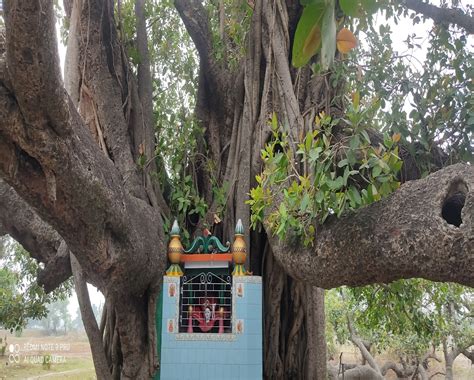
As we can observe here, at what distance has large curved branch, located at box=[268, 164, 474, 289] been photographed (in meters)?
1.51

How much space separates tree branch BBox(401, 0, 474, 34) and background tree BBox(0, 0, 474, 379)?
0.65m

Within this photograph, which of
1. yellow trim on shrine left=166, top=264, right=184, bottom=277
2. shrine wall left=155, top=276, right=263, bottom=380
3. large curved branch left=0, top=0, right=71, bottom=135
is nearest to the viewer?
large curved branch left=0, top=0, right=71, bottom=135

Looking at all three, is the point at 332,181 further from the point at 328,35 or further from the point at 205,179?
the point at 205,179

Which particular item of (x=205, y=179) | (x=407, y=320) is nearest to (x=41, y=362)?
(x=205, y=179)

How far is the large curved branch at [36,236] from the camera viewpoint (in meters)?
3.04

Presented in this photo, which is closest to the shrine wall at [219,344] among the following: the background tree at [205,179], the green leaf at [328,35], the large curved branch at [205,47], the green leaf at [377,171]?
the background tree at [205,179]

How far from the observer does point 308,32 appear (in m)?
0.61

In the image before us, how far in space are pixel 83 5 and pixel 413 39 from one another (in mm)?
2026

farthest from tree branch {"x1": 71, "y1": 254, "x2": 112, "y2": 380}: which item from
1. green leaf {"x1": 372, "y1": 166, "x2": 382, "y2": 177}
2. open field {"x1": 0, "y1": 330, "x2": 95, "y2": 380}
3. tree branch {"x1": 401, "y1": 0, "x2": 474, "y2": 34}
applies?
open field {"x1": 0, "y1": 330, "x2": 95, "y2": 380}

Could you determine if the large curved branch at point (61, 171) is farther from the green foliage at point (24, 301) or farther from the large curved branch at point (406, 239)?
the green foliage at point (24, 301)

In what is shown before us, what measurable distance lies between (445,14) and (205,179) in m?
1.99

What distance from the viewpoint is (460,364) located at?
13992 millimetres

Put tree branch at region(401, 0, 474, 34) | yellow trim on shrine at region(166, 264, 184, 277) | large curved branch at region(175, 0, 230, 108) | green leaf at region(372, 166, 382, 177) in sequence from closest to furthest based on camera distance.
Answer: green leaf at region(372, 166, 382, 177), tree branch at region(401, 0, 474, 34), yellow trim on shrine at region(166, 264, 184, 277), large curved branch at region(175, 0, 230, 108)

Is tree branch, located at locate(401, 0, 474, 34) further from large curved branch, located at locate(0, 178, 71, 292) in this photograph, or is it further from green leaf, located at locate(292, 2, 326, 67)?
large curved branch, located at locate(0, 178, 71, 292)
